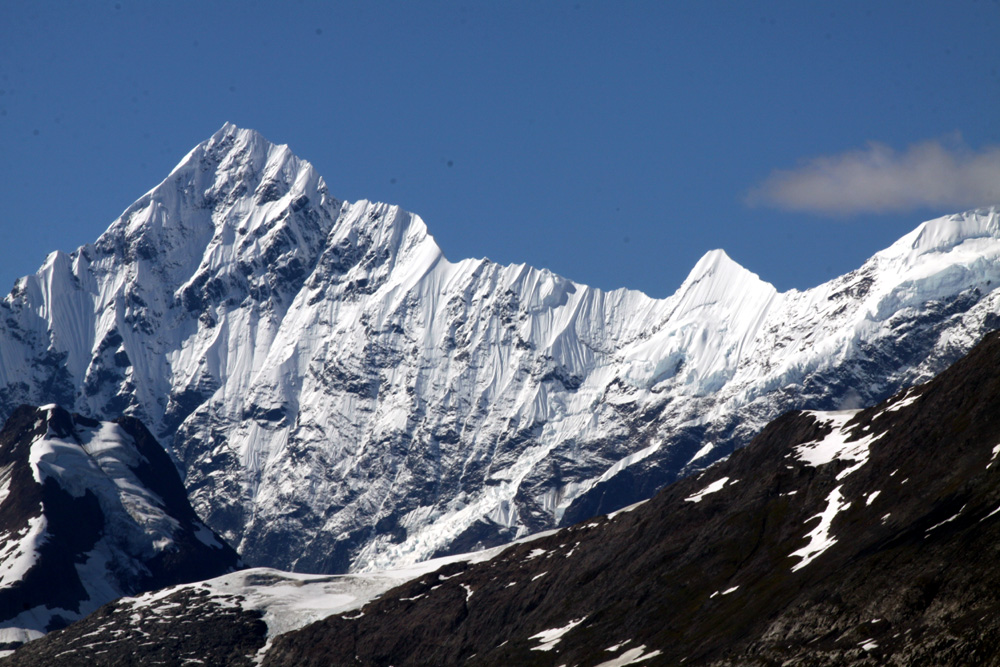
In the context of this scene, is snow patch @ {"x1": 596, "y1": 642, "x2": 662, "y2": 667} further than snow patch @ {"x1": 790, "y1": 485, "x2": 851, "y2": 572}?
Yes

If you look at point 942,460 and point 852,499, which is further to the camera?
point 852,499

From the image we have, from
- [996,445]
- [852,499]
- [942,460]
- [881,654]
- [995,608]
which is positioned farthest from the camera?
[852,499]

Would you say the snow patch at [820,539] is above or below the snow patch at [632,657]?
above

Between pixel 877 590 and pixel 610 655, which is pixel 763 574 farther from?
pixel 877 590

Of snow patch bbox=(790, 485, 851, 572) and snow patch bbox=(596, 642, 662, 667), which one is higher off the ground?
snow patch bbox=(790, 485, 851, 572)

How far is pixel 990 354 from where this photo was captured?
197m

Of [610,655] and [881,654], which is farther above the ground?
[610,655]

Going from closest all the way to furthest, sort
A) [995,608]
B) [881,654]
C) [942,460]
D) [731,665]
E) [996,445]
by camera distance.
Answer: [995,608] < [881,654] < [731,665] < [996,445] < [942,460]

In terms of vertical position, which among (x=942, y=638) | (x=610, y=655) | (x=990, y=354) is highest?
(x=990, y=354)

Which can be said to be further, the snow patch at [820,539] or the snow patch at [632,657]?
the snow patch at [632,657]

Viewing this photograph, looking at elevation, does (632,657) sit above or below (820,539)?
below

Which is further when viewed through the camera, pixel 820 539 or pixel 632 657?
pixel 632 657

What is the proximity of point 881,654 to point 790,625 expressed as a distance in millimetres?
20977

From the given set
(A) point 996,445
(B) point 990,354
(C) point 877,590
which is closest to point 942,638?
(C) point 877,590
